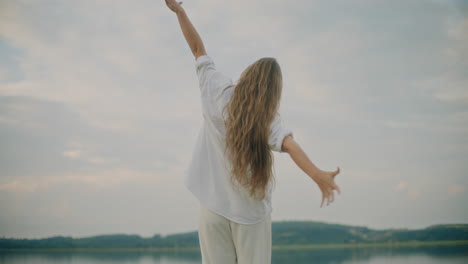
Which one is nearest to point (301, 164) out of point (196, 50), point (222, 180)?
point (222, 180)

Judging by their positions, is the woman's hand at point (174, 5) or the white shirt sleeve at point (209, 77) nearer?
→ the white shirt sleeve at point (209, 77)

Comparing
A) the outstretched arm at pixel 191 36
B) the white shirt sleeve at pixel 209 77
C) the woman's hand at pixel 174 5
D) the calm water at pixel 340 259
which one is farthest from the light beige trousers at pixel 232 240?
the calm water at pixel 340 259

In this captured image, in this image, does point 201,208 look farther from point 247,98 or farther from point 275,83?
point 275,83

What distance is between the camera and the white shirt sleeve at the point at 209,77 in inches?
98.1

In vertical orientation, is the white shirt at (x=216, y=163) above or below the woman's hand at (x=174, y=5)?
below

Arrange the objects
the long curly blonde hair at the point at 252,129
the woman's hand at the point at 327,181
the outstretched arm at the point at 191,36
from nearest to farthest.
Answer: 1. the woman's hand at the point at 327,181
2. the long curly blonde hair at the point at 252,129
3. the outstretched arm at the point at 191,36

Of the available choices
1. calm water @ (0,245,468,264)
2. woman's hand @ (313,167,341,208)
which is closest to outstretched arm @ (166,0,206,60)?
woman's hand @ (313,167,341,208)

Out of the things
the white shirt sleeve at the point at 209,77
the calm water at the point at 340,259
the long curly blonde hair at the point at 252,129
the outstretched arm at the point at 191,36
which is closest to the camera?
the long curly blonde hair at the point at 252,129

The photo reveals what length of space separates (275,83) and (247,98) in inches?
8.2

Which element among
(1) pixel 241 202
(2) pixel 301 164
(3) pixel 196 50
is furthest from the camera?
(3) pixel 196 50

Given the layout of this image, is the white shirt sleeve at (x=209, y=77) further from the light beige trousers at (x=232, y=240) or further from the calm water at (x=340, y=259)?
the calm water at (x=340, y=259)

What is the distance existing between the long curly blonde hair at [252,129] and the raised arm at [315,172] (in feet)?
0.70

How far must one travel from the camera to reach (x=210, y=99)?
2.48 meters

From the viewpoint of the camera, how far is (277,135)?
7.50ft
